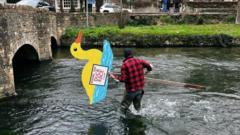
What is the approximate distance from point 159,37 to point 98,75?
22.7 m

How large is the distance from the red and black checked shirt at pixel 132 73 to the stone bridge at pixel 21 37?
7.01 metres

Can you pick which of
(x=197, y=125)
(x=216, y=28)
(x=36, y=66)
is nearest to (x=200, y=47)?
(x=216, y=28)

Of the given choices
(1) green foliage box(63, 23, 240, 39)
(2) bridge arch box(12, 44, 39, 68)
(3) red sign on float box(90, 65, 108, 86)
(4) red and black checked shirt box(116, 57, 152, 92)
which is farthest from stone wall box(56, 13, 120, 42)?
(4) red and black checked shirt box(116, 57, 152, 92)

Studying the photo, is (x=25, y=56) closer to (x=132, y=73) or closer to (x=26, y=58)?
(x=26, y=58)

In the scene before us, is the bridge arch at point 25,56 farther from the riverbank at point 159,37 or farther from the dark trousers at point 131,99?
the dark trousers at point 131,99

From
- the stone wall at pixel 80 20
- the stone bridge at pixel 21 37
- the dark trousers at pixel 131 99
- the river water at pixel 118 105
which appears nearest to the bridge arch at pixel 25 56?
the stone bridge at pixel 21 37

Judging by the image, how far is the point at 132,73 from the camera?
13047mm

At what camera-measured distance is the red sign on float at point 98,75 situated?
14.2 metres

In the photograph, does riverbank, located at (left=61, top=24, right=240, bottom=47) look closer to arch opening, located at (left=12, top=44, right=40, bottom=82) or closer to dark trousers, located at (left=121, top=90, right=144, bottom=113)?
arch opening, located at (left=12, top=44, right=40, bottom=82)

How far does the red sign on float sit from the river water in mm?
1528

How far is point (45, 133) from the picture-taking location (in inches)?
523

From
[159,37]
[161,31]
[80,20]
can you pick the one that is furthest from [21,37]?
[80,20]

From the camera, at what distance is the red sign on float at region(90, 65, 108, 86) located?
46.6 ft

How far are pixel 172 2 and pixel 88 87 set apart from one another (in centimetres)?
4054
